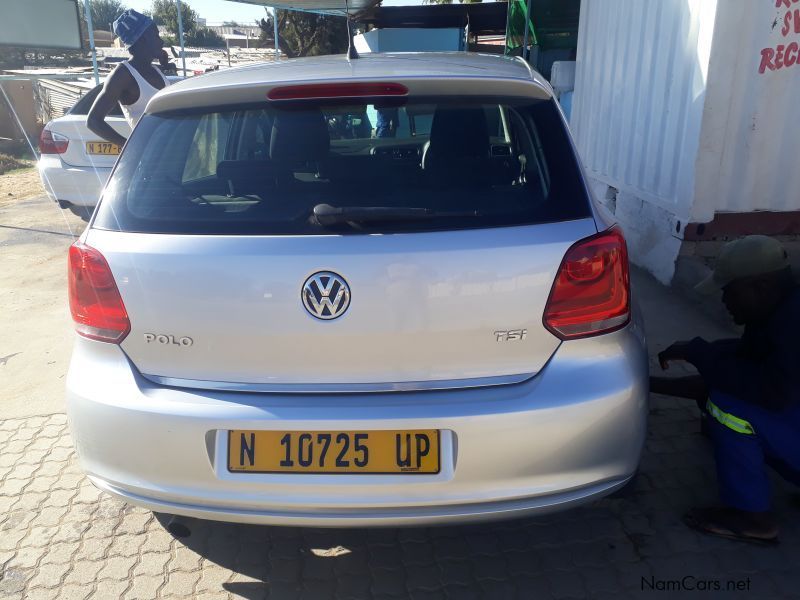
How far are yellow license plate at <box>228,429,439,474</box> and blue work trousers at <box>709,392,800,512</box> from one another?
1.18 metres

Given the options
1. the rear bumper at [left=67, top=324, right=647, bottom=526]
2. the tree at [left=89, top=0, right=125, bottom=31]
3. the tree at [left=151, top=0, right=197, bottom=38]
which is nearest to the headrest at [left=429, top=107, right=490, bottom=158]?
the rear bumper at [left=67, top=324, right=647, bottom=526]

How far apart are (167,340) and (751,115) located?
13.3ft

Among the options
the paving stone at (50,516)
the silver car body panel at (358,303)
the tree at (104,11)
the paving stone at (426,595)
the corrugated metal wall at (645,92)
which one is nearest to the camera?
the silver car body panel at (358,303)

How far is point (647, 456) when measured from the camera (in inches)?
117

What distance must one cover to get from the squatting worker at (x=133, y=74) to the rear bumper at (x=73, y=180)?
5.69 ft

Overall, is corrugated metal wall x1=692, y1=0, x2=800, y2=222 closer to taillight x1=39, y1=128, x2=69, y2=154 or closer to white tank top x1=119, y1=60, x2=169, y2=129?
white tank top x1=119, y1=60, x2=169, y2=129

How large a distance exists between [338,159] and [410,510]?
106cm

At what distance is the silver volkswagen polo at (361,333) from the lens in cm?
185

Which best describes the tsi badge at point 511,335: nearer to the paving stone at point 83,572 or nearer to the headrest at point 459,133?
the headrest at point 459,133

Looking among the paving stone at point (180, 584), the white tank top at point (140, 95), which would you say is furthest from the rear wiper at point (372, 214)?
the white tank top at point (140, 95)

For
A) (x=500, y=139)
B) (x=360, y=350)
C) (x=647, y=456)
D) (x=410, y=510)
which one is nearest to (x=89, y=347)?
(x=360, y=350)

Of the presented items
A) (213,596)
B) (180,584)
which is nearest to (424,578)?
(213,596)

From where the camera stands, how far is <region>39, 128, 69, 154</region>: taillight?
6410 mm

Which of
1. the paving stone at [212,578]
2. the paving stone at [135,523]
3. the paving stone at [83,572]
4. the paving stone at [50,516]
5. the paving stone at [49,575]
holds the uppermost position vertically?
the paving stone at [212,578]
